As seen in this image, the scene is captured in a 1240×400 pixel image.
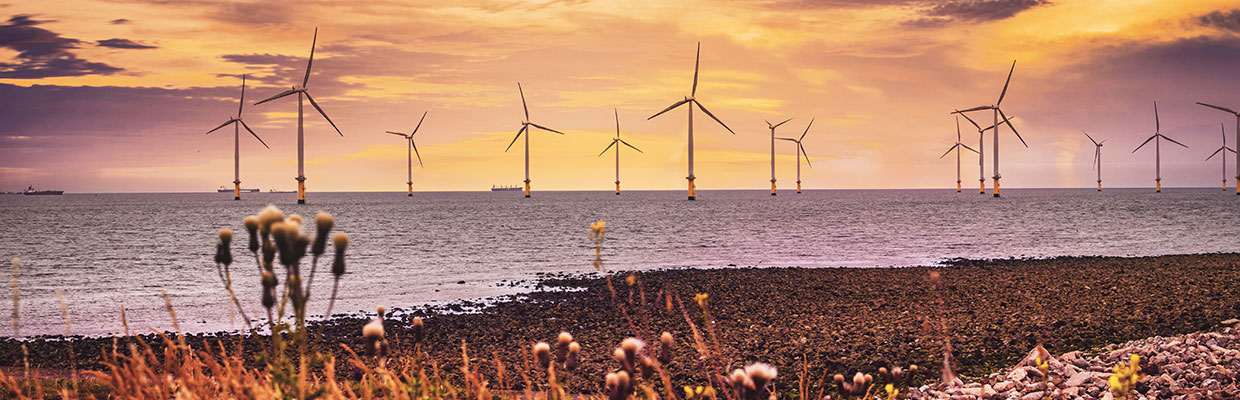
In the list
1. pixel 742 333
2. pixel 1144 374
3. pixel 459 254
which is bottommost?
pixel 459 254

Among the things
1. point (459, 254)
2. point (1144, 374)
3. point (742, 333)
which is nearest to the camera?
point (1144, 374)

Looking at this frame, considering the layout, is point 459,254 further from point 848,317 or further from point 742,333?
point 742,333

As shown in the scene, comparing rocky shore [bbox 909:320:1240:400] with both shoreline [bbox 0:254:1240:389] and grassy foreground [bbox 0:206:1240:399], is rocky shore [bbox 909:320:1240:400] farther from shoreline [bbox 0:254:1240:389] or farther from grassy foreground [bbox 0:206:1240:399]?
shoreline [bbox 0:254:1240:389]

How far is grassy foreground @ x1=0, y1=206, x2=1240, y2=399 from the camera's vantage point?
36.9 ft

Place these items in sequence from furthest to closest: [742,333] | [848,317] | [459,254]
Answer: [459,254]
[848,317]
[742,333]

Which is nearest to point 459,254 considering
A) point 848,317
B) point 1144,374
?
point 848,317

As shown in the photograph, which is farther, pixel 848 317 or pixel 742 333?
pixel 848 317

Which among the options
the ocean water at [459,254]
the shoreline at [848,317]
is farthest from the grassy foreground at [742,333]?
the ocean water at [459,254]

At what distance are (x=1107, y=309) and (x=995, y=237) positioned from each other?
166 ft

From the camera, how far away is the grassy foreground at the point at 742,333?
11.2 meters

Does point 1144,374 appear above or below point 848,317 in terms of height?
above

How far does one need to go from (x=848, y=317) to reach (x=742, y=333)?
3.58 meters

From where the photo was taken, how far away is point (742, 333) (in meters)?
20.0

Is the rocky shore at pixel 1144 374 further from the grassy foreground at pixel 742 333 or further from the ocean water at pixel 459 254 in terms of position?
the ocean water at pixel 459 254
